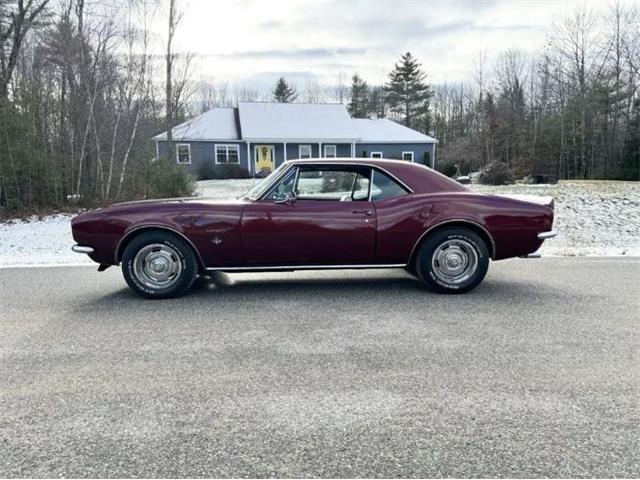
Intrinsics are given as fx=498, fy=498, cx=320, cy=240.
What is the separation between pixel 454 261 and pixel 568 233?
5.88 m

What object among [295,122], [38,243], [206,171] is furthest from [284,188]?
[295,122]

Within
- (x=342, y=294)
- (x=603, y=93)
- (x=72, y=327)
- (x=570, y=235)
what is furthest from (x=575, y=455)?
(x=603, y=93)

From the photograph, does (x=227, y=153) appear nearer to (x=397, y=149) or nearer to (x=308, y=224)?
(x=397, y=149)

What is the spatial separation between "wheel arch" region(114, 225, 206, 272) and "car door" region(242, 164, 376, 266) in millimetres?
538

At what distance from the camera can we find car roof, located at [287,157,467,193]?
18.7ft

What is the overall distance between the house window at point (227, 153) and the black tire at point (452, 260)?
95.2 ft

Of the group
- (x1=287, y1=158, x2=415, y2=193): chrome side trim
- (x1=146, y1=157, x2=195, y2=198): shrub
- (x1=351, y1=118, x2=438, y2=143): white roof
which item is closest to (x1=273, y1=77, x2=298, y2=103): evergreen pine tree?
(x1=351, y1=118, x2=438, y2=143): white roof

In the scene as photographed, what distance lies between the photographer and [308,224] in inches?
216

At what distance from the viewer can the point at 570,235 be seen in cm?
1016

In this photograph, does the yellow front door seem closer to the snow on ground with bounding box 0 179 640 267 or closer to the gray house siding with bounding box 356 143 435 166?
the gray house siding with bounding box 356 143 435 166

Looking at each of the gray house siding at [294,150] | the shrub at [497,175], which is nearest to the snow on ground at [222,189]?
the gray house siding at [294,150]

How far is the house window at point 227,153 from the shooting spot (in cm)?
3322

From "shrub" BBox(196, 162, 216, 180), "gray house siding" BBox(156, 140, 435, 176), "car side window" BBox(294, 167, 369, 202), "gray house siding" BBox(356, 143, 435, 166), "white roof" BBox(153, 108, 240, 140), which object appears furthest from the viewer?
"gray house siding" BBox(356, 143, 435, 166)

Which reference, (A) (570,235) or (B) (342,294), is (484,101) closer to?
(A) (570,235)
